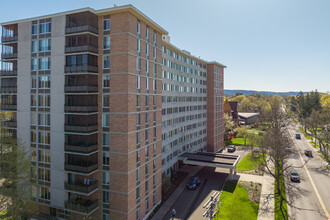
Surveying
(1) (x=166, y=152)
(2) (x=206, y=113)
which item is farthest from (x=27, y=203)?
(2) (x=206, y=113)

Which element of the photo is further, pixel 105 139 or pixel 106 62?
pixel 105 139

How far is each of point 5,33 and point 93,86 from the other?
1724cm

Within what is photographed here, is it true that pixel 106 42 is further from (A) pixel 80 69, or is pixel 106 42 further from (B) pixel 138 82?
(B) pixel 138 82

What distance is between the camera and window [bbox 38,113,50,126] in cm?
2747

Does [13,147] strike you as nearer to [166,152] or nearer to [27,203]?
[27,203]

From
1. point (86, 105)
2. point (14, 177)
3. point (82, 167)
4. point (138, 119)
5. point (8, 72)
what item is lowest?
point (14, 177)

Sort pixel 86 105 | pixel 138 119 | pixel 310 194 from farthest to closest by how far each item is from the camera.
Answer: pixel 310 194 < pixel 138 119 < pixel 86 105

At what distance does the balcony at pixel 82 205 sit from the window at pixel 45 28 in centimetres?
2214

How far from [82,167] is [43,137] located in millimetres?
7462

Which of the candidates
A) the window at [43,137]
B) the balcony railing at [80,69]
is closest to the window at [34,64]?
the balcony railing at [80,69]

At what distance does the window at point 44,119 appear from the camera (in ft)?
90.1

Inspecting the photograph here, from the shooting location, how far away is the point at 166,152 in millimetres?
41219

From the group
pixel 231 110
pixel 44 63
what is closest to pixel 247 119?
pixel 231 110

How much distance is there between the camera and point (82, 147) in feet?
82.3
